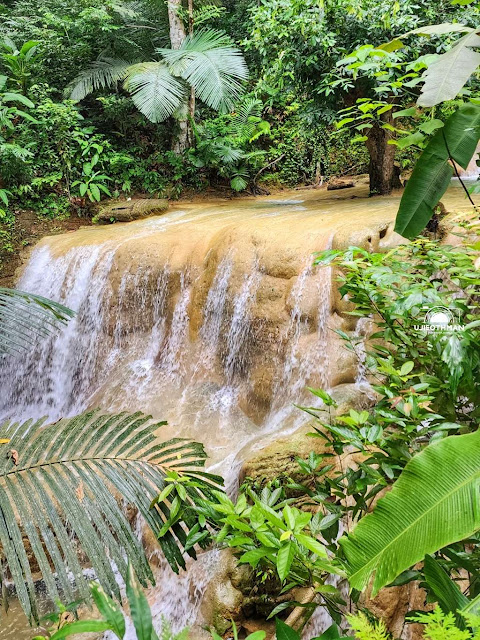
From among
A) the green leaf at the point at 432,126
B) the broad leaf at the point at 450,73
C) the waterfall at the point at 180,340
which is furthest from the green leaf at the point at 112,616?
the waterfall at the point at 180,340

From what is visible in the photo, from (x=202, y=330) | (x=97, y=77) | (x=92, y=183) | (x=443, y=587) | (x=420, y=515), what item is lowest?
(x=202, y=330)

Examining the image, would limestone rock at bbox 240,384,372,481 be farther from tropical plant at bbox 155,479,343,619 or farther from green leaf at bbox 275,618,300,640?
green leaf at bbox 275,618,300,640

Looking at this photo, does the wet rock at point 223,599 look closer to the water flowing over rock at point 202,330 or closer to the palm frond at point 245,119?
the water flowing over rock at point 202,330

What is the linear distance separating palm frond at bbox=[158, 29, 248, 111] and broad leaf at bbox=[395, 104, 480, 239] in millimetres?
7907

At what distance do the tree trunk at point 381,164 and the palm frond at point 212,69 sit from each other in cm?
294

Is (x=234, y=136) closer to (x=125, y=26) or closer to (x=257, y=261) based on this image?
(x=125, y=26)

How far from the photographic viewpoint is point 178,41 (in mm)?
9578

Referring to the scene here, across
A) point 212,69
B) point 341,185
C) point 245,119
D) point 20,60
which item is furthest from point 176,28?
point 341,185

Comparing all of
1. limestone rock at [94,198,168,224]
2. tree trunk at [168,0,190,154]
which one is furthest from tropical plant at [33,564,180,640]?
tree trunk at [168,0,190,154]

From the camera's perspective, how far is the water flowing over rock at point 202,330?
4617 millimetres

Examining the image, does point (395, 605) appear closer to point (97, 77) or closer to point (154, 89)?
point (154, 89)

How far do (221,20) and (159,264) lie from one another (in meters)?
8.39

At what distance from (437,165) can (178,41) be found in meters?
9.80

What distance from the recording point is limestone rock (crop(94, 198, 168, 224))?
8625 mm
